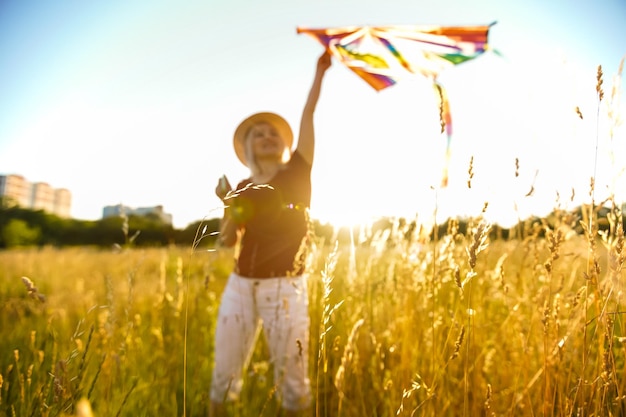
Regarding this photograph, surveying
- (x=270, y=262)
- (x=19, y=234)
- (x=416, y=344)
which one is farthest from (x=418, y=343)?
(x=19, y=234)

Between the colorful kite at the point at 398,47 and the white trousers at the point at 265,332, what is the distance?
5.95 feet

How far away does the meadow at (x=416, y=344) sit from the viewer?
1.27 m

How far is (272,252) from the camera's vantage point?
270cm

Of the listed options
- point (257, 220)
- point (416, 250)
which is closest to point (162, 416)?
point (257, 220)

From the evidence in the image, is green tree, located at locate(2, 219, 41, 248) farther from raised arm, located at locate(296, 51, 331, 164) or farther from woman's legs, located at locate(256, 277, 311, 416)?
woman's legs, located at locate(256, 277, 311, 416)

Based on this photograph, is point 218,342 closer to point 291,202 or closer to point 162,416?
point 162,416

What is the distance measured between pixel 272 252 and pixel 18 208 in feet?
182

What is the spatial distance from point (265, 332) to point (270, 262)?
1.45ft

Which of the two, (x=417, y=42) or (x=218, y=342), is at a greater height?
(x=417, y=42)

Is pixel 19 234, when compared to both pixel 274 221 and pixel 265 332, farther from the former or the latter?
pixel 265 332

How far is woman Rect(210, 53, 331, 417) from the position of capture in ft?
7.69

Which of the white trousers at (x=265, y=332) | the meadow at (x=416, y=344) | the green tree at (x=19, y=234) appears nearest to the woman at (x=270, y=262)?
Result: the white trousers at (x=265, y=332)

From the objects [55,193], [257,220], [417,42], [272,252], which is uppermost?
[55,193]

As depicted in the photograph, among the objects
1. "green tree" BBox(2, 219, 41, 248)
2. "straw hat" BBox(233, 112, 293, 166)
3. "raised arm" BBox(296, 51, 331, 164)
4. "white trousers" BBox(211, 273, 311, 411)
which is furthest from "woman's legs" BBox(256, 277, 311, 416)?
"green tree" BBox(2, 219, 41, 248)
